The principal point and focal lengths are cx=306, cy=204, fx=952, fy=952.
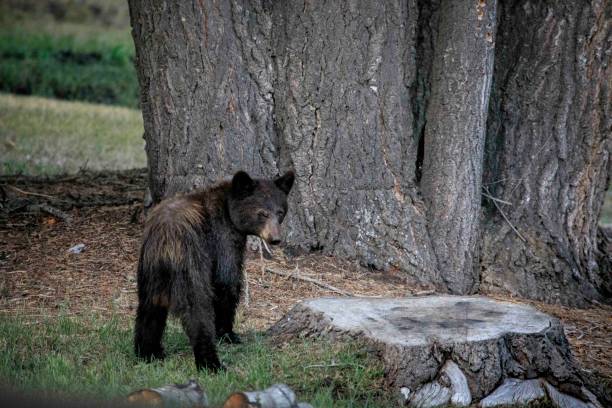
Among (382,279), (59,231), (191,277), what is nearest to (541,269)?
(382,279)

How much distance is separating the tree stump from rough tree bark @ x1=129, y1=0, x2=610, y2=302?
72.2 inches

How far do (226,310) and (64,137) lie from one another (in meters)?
11.2

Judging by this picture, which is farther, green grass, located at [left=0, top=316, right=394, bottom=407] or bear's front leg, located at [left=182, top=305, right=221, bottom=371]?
bear's front leg, located at [left=182, top=305, right=221, bottom=371]

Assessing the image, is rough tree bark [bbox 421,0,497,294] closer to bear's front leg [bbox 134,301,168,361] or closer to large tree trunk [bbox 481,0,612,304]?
large tree trunk [bbox 481,0,612,304]

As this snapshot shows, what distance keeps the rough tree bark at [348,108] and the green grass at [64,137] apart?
5.00 metres

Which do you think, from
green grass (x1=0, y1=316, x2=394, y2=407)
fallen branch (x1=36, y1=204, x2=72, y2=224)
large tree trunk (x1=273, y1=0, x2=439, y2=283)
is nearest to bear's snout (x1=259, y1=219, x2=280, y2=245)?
green grass (x1=0, y1=316, x2=394, y2=407)

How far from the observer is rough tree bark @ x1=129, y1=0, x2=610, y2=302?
326 inches

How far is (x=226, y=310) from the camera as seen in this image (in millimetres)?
6715

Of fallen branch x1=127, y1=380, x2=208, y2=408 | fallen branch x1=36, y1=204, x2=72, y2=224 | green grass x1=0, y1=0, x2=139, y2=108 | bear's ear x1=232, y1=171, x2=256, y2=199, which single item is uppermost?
green grass x1=0, y1=0, x2=139, y2=108

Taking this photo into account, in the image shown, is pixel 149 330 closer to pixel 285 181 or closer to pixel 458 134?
pixel 285 181

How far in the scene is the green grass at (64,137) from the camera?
1478 cm

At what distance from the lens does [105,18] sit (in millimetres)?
31516

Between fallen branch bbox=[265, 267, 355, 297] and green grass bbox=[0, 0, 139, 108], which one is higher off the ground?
green grass bbox=[0, 0, 139, 108]

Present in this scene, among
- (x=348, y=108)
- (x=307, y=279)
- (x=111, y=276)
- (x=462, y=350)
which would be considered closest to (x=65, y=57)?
(x=111, y=276)
